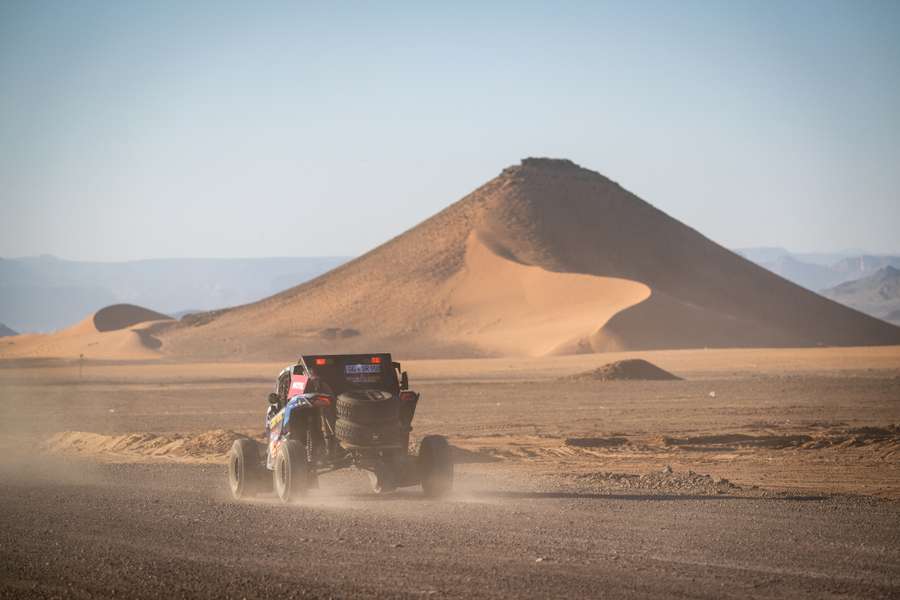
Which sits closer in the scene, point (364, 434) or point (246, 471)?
point (364, 434)

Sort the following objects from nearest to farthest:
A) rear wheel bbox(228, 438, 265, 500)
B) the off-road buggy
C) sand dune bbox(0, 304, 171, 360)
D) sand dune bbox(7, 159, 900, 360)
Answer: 1. the off-road buggy
2. rear wheel bbox(228, 438, 265, 500)
3. sand dune bbox(7, 159, 900, 360)
4. sand dune bbox(0, 304, 171, 360)

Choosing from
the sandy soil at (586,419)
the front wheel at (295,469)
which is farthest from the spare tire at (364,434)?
the sandy soil at (586,419)

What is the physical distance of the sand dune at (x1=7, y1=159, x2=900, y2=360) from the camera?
3725 inches

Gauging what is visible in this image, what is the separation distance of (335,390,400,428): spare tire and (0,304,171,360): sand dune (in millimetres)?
84126

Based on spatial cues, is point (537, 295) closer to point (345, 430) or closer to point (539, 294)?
point (539, 294)

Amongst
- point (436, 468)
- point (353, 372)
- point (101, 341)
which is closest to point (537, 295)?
point (101, 341)

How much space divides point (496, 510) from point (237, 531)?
11.1 ft

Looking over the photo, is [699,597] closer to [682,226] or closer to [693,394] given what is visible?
[693,394]

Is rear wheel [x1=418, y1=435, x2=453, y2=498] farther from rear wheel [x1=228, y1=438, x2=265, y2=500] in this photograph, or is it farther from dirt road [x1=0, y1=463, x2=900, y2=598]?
rear wheel [x1=228, y1=438, x2=265, y2=500]

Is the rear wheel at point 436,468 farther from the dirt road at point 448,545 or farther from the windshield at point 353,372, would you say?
the windshield at point 353,372

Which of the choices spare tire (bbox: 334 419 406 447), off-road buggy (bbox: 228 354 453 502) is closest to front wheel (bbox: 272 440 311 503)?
off-road buggy (bbox: 228 354 453 502)

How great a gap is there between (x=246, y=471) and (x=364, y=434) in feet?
7.14

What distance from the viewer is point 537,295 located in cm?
10888

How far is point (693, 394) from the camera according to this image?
140 ft
